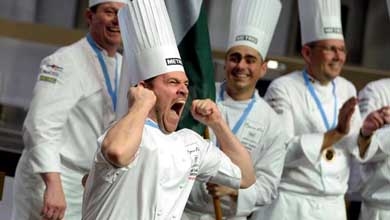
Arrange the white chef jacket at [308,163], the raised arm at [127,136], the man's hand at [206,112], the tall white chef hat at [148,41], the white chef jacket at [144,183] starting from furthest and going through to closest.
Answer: the white chef jacket at [308,163]
the man's hand at [206,112]
the tall white chef hat at [148,41]
the white chef jacket at [144,183]
the raised arm at [127,136]

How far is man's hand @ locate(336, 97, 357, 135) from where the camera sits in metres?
3.50

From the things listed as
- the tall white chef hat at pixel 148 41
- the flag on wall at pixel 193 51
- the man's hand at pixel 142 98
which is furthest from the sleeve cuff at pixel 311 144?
the man's hand at pixel 142 98

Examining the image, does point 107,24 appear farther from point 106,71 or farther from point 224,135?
point 224,135

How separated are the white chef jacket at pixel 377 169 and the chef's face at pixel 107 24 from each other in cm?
115

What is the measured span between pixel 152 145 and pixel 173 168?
93 millimetres

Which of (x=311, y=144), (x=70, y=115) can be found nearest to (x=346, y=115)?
(x=311, y=144)

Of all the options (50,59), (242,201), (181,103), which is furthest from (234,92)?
(181,103)

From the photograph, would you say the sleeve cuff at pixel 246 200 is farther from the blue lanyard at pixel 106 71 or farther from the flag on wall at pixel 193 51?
the blue lanyard at pixel 106 71

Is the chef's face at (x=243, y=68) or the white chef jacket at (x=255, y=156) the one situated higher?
the chef's face at (x=243, y=68)

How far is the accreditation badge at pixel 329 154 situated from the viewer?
373cm

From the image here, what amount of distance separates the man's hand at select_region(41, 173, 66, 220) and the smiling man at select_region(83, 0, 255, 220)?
0.49m

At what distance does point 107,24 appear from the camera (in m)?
3.20

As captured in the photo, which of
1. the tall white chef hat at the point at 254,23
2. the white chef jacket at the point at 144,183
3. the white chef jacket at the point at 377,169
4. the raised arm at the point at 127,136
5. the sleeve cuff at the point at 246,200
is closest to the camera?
the raised arm at the point at 127,136

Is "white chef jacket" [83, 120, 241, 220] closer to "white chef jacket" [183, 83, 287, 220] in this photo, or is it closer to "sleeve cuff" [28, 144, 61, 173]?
"sleeve cuff" [28, 144, 61, 173]
